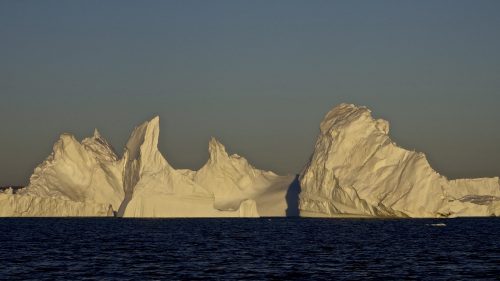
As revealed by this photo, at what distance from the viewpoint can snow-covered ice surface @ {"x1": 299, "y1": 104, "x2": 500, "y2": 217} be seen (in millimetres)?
108250

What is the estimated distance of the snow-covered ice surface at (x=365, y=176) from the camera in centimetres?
10825

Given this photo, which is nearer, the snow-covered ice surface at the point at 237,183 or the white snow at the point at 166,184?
the white snow at the point at 166,184

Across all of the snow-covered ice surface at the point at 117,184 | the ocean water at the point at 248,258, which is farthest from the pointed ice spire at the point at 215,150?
the ocean water at the point at 248,258

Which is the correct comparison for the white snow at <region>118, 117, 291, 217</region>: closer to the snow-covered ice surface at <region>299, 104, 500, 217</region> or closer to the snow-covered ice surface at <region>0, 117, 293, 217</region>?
the snow-covered ice surface at <region>0, 117, 293, 217</region>

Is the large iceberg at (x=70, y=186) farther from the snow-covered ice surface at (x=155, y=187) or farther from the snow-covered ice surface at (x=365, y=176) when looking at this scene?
the snow-covered ice surface at (x=365, y=176)

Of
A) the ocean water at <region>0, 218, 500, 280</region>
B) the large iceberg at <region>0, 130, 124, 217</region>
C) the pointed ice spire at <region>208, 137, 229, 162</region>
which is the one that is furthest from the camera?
the pointed ice spire at <region>208, 137, 229, 162</region>

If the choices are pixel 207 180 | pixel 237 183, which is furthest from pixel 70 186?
pixel 237 183

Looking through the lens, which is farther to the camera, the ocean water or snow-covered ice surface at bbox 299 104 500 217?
snow-covered ice surface at bbox 299 104 500 217

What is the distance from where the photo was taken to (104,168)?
120375 mm

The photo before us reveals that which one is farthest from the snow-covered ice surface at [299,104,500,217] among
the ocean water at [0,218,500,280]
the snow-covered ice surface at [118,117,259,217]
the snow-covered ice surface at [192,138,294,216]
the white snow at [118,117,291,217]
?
the ocean water at [0,218,500,280]

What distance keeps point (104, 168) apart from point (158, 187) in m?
11.8

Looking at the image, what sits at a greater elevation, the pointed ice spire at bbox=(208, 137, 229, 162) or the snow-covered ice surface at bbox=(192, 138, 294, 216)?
the pointed ice spire at bbox=(208, 137, 229, 162)

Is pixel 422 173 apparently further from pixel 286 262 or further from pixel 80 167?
pixel 286 262

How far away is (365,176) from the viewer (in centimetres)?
11081
